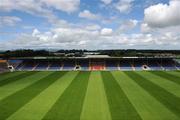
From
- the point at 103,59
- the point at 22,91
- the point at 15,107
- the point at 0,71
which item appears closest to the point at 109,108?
the point at 15,107

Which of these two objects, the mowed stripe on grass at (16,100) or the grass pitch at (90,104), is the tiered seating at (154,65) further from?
the mowed stripe on grass at (16,100)

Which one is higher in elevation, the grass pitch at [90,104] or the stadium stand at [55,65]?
the stadium stand at [55,65]

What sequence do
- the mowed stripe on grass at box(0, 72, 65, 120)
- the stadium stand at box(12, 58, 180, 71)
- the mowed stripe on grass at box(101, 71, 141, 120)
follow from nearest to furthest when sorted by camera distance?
the mowed stripe on grass at box(101, 71, 141, 120), the mowed stripe on grass at box(0, 72, 65, 120), the stadium stand at box(12, 58, 180, 71)

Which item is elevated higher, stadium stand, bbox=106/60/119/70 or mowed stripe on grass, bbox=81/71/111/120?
stadium stand, bbox=106/60/119/70

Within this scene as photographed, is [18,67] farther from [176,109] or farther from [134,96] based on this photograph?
[176,109]

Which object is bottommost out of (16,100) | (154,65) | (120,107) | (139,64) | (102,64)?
(120,107)

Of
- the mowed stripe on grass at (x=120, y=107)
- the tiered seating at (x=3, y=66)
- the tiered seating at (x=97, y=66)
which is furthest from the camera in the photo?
the tiered seating at (x=97, y=66)

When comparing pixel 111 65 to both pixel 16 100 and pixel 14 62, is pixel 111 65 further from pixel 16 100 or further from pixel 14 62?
pixel 16 100

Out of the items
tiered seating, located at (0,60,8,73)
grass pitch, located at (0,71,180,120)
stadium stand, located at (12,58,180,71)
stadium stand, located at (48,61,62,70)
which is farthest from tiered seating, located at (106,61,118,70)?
grass pitch, located at (0,71,180,120)

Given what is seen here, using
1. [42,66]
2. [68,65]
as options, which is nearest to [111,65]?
[68,65]

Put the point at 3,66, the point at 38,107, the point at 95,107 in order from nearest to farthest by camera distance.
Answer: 1. the point at 95,107
2. the point at 38,107
3. the point at 3,66

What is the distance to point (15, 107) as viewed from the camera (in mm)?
16469

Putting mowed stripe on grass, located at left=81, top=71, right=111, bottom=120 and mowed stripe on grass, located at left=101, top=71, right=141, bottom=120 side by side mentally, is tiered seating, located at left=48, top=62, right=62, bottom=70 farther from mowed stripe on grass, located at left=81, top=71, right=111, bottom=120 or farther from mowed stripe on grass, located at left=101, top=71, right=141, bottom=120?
mowed stripe on grass, located at left=101, top=71, right=141, bottom=120

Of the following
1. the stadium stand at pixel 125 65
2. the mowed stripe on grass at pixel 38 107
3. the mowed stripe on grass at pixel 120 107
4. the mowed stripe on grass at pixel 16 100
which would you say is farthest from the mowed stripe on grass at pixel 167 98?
the stadium stand at pixel 125 65
